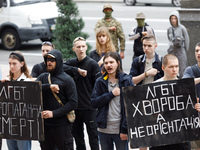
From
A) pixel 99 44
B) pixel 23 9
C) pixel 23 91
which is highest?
pixel 23 9

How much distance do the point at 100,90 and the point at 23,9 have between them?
438 inches

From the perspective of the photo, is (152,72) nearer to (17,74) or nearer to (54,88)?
(54,88)

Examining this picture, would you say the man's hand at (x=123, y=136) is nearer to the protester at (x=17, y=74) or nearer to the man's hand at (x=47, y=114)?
the man's hand at (x=47, y=114)

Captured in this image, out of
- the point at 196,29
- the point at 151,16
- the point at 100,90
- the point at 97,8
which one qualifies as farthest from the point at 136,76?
the point at 97,8

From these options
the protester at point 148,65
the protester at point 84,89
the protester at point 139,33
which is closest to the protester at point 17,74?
the protester at point 84,89

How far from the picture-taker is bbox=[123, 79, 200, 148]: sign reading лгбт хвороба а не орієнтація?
6254mm

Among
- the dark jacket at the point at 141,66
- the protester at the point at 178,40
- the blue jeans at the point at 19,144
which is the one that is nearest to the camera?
the blue jeans at the point at 19,144

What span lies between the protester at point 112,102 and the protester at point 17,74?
1.09 m

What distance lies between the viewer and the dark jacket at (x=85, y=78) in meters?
7.66

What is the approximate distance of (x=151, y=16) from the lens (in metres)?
21.9

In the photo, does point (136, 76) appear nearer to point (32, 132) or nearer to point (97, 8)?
point (32, 132)

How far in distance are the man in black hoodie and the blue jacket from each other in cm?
32

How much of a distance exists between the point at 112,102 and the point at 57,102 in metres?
0.72

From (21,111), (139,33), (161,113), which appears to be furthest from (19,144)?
(139,33)
